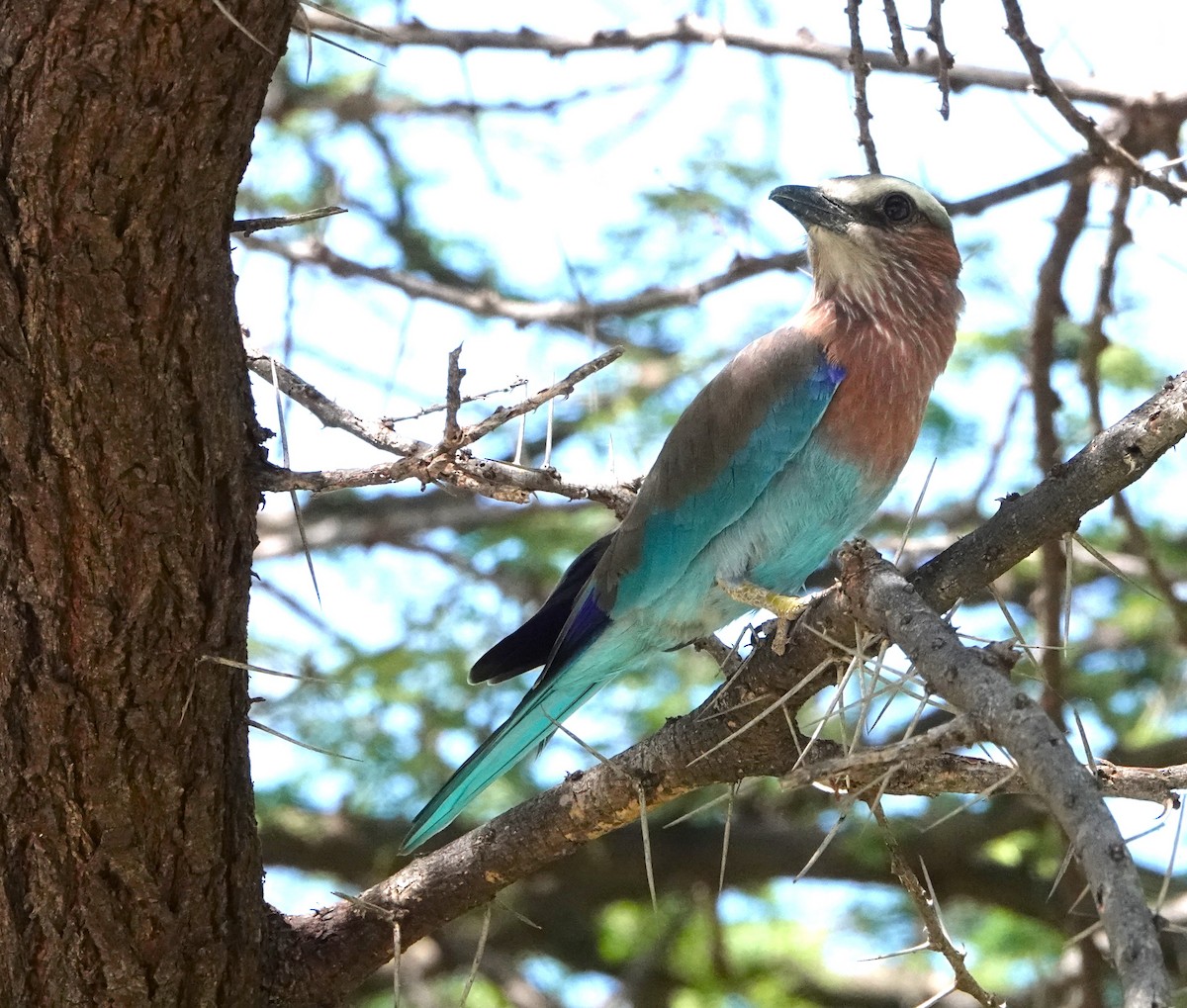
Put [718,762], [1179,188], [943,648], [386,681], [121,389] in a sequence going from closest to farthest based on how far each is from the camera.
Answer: [943,648], [121,389], [718,762], [1179,188], [386,681]

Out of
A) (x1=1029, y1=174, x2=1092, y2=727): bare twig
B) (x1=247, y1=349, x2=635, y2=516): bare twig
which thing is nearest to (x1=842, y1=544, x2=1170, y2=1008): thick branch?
(x1=247, y1=349, x2=635, y2=516): bare twig

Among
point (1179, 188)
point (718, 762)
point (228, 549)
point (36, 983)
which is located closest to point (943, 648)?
point (718, 762)

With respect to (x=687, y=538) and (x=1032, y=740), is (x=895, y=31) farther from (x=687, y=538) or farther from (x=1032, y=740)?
(x=1032, y=740)

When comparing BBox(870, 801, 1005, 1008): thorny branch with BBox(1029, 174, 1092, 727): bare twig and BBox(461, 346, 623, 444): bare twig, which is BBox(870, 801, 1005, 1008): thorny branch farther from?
BBox(1029, 174, 1092, 727): bare twig

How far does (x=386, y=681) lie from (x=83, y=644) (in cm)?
275

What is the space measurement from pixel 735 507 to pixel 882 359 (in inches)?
20.5

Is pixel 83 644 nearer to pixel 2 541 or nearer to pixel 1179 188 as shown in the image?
pixel 2 541

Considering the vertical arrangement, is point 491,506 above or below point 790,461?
above

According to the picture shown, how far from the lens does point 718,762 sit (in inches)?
108

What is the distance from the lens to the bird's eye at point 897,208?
12.6 feet

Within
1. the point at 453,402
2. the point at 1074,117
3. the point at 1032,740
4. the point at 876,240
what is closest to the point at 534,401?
the point at 453,402

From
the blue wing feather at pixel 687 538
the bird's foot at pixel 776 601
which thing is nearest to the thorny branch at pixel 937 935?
the bird's foot at pixel 776 601

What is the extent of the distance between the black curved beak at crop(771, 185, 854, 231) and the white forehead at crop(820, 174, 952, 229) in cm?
3

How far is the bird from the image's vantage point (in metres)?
3.39
